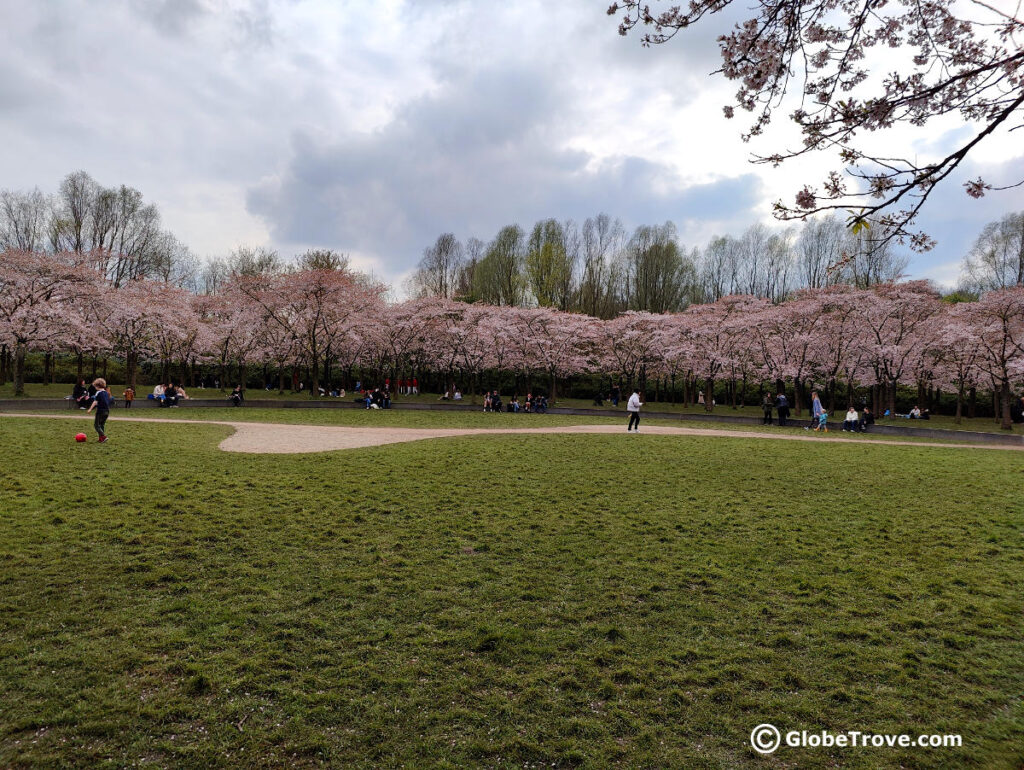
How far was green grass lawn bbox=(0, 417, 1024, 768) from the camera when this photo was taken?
3262 mm

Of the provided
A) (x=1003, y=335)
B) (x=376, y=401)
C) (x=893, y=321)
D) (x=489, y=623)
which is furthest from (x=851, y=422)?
(x=489, y=623)

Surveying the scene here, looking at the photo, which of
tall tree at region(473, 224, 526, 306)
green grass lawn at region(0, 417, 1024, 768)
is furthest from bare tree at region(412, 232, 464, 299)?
green grass lawn at region(0, 417, 1024, 768)

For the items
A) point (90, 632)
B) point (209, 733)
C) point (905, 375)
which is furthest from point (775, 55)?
point (905, 375)

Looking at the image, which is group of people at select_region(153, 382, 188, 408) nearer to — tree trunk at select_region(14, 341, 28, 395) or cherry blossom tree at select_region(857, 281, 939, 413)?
tree trunk at select_region(14, 341, 28, 395)

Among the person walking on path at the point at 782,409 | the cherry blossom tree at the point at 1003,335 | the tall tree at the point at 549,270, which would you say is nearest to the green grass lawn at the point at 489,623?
the person walking on path at the point at 782,409

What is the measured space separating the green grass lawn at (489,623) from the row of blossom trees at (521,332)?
23.2m

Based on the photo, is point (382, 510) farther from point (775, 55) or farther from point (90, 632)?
point (775, 55)

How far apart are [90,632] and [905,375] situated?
40.5 metres

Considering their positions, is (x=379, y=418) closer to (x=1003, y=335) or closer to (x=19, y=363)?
(x=19, y=363)

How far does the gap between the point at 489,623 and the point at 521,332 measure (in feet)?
110

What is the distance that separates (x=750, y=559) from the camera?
6379 millimetres

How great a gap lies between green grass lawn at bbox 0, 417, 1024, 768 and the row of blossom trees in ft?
76.0

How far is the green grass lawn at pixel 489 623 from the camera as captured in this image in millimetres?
3262

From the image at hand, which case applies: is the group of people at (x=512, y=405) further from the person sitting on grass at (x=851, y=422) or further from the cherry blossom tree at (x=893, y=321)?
the cherry blossom tree at (x=893, y=321)
